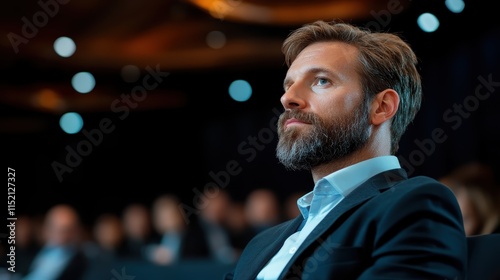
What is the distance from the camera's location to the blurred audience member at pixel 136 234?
210 inches

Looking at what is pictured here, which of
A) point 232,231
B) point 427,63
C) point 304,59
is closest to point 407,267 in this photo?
point 304,59

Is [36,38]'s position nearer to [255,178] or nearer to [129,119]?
[129,119]

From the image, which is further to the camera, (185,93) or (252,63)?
(185,93)

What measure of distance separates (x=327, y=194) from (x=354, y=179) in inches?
2.9

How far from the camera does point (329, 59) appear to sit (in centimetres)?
158

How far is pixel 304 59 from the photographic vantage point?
64.2 inches

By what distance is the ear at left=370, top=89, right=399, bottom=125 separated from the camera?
1.56 metres

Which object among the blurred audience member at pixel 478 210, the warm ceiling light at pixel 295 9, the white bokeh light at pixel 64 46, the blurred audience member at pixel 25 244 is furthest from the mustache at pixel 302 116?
the white bokeh light at pixel 64 46

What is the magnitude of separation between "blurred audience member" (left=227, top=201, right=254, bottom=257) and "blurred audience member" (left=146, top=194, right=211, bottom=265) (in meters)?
0.21

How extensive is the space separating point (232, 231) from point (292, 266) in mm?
3495

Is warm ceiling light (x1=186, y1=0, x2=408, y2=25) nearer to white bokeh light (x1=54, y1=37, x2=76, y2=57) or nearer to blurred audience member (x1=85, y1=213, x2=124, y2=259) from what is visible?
white bokeh light (x1=54, y1=37, x2=76, y2=57)

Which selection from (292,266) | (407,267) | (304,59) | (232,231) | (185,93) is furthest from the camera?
(185,93)

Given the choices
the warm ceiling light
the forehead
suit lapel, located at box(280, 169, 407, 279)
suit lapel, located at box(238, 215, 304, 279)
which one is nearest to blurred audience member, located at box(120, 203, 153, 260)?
the warm ceiling light

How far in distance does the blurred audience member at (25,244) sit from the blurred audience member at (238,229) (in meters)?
1.40
